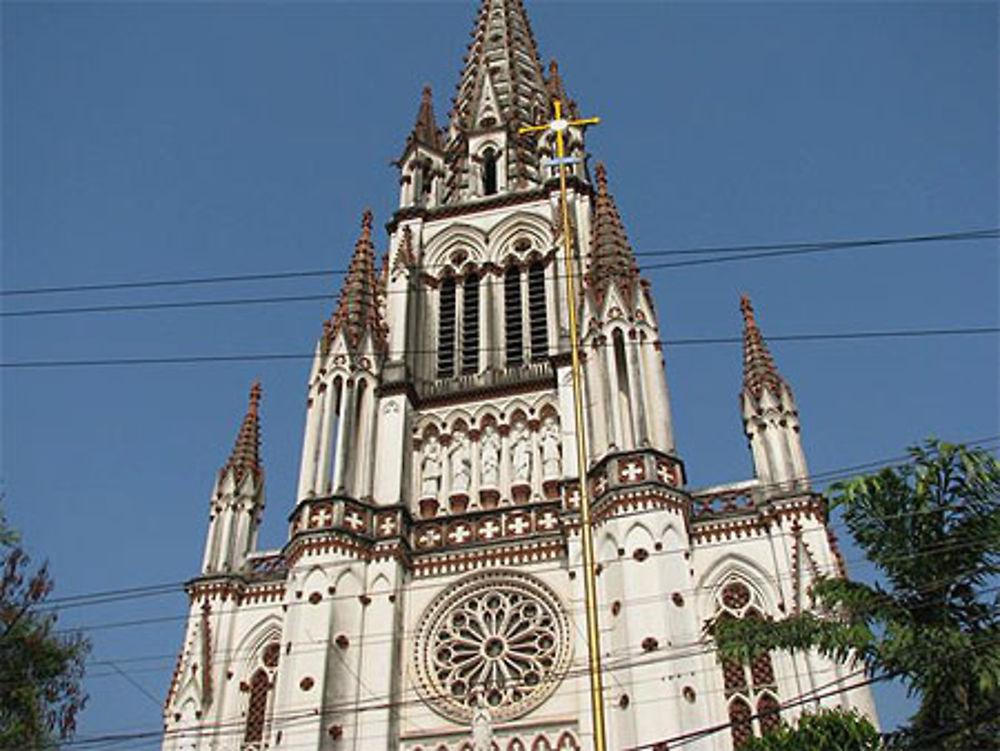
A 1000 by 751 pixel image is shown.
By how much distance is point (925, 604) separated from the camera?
41.9ft

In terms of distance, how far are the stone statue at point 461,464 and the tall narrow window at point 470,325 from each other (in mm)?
2912

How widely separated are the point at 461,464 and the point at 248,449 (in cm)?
610

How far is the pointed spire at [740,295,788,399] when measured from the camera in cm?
2567

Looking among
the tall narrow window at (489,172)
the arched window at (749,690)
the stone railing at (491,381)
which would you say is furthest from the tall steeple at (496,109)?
the arched window at (749,690)

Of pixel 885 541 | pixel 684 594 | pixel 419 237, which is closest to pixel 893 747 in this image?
pixel 885 541

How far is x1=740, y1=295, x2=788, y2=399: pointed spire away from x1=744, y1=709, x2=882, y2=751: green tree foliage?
36.4ft

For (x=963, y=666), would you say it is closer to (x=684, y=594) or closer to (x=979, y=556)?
(x=979, y=556)

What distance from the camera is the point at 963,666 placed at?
11.9 m

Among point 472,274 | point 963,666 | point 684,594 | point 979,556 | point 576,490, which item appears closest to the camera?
point 963,666

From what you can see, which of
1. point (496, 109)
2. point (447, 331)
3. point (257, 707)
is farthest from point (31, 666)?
point (496, 109)

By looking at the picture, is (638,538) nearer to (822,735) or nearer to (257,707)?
(822,735)

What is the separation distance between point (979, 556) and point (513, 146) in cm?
2898

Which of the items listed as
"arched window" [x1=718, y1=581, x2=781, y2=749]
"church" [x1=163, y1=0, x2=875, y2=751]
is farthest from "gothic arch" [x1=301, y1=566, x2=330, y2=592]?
"arched window" [x1=718, y1=581, x2=781, y2=749]

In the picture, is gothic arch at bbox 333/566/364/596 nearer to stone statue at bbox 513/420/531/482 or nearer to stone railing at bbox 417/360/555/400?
stone statue at bbox 513/420/531/482
